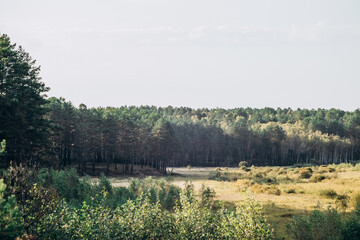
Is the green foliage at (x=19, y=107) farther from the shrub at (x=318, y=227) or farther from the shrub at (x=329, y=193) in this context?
the shrub at (x=329, y=193)

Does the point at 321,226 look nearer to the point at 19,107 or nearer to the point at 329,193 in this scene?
the point at 329,193

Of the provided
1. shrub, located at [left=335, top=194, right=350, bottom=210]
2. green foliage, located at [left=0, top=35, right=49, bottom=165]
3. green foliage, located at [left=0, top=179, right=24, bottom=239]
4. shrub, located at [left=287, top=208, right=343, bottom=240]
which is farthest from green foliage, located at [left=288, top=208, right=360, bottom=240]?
green foliage, located at [left=0, top=35, right=49, bottom=165]

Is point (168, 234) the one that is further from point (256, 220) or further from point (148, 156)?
point (148, 156)

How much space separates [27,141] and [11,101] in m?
4.83

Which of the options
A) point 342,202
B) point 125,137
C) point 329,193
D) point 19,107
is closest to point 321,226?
point 342,202

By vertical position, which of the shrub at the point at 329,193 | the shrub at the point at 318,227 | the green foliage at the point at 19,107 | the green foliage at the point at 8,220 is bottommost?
the shrub at the point at 329,193

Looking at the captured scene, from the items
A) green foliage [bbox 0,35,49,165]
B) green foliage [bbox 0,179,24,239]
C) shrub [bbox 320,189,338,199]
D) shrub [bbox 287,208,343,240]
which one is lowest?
shrub [bbox 320,189,338,199]

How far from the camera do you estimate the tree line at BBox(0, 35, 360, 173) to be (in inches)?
1390

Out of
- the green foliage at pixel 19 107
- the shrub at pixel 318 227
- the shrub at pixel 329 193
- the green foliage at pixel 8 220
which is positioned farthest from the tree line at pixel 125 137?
the shrub at pixel 329 193

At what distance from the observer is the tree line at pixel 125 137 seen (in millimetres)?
35312

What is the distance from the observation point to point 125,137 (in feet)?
248

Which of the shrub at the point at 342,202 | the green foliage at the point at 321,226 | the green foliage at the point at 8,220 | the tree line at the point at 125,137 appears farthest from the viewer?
the tree line at the point at 125,137

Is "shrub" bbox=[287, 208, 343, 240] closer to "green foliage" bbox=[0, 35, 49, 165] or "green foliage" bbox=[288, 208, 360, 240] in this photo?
"green foliage" bbox=[288, 208, 360, 240]

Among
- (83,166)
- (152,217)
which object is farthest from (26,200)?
(83,166)
